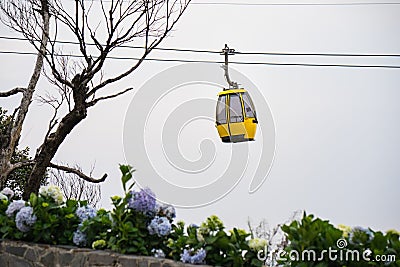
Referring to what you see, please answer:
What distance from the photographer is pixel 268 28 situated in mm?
6082

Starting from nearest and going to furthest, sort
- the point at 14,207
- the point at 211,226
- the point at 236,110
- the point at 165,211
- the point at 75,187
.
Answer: the point at 211,226 < the point at 165,211 < the point at 14,207 < the point at 236,110 < the point at 75,187

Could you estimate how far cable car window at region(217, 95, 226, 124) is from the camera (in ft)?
14.3

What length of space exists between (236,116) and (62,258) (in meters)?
1.79

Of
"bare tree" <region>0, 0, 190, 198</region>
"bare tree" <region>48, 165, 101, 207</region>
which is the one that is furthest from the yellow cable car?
"bare tree" <region>48, 165, 101, 207</region>

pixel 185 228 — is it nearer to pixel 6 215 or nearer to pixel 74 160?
pixel 6 215

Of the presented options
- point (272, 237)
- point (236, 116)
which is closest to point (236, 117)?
point (236, 116)

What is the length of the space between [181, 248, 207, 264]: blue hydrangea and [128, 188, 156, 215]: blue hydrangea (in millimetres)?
370

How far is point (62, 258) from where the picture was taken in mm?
3146

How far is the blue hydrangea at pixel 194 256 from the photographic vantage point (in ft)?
8.81

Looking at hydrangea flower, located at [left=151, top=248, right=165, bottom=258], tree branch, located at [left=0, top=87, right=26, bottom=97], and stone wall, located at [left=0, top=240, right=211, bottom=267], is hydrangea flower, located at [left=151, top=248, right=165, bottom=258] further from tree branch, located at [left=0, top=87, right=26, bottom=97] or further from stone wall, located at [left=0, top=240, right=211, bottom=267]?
tree branch, located at [left=0, top=87, right=26, bottom=97]

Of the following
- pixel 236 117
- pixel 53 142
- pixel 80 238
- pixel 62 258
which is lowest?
pixel 62 258

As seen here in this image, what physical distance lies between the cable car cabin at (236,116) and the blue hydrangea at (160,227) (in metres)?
1.53

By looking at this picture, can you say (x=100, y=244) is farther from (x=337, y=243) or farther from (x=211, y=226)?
(x=337, y=243)

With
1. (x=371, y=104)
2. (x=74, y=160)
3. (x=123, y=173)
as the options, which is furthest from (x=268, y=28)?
(x=123, y=173)
